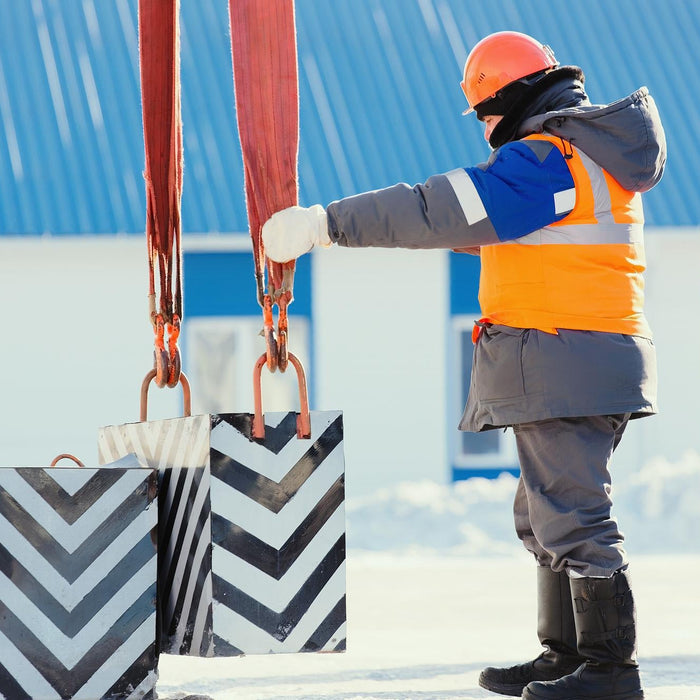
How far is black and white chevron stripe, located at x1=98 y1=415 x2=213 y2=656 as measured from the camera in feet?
9.16

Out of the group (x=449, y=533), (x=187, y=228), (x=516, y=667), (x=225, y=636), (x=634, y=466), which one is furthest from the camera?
(x=634, y=466)

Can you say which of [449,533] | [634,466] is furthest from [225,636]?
[634,466]


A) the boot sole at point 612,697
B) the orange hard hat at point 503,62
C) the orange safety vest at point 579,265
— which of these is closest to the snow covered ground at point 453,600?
the boot sole at point 612,697

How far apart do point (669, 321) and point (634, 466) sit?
140 cm

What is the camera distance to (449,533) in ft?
32.2

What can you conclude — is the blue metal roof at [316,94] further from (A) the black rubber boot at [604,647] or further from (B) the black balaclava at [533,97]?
(A) the black rubber boot at [604,647]

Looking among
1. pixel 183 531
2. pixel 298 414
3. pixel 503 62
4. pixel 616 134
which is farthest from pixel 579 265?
pixel 183 531

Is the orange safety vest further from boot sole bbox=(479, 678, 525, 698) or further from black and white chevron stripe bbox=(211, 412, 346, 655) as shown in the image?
boot sole bbox=(479, 678, 525, 698)

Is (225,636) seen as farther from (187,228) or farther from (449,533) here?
(187,228)

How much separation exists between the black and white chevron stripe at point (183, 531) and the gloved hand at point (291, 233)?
0.44 meters

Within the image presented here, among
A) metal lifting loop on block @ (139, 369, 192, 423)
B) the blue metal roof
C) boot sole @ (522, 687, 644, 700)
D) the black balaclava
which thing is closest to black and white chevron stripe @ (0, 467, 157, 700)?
metal lifting loop on block @ (139, 369, 192, 423)

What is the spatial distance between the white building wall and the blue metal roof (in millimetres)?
550

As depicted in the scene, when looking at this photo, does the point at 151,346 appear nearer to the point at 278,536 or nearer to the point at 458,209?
Answer: the point at 458,209

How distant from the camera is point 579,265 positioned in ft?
10.5
